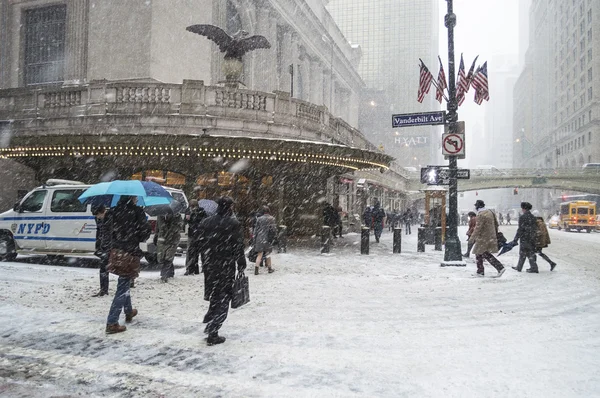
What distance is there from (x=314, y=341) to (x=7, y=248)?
11.1 meters

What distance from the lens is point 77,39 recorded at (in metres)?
25.8

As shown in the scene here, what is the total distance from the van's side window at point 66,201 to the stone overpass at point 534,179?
5521 cm

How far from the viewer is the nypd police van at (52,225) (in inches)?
480

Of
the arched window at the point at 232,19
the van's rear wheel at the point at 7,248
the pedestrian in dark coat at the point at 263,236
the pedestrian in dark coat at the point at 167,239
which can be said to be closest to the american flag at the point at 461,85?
the pedestrian in dark coat at the point at 263,236

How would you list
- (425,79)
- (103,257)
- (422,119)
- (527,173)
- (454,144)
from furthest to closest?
1. (527,173)
2. (425,79)
3. (422,119)
4. (454,144)
5. (103,257)

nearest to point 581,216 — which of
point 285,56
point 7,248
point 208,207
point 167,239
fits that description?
point 285,56

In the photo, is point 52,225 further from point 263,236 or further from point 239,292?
point 239,292

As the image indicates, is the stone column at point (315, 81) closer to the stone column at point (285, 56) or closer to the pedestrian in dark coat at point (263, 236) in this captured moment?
the stone column at point (285, 56)

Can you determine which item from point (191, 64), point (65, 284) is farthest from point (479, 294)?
point (191, 64)

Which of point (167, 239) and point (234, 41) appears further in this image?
point (234, 41)

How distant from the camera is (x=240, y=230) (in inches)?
231

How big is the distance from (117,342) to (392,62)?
146m

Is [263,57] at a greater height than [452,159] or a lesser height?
greater

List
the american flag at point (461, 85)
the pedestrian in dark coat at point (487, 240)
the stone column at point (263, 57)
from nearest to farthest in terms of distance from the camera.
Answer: the pedestrian in dark coat at point (487, 240) < the american flag at point (461, 85) < the stone column at point (263, 57)
